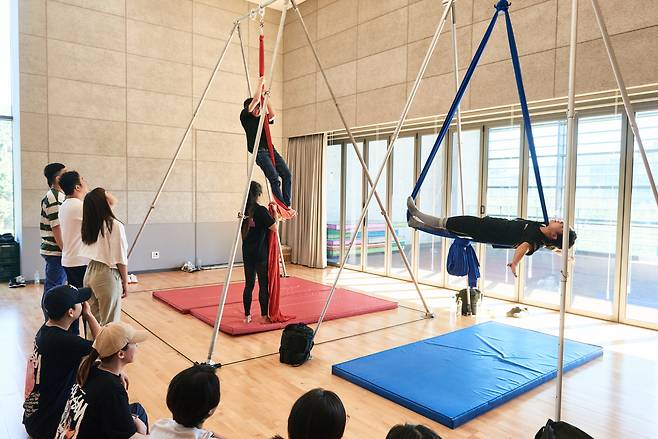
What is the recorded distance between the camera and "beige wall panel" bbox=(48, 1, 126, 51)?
282 inches

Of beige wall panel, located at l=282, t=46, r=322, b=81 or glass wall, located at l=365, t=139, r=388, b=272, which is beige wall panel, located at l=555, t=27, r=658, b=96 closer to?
glass wall, located at l=365, t=139, r=388, b=272

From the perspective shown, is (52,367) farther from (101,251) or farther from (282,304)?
(282,304)

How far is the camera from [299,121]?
30.7 feet

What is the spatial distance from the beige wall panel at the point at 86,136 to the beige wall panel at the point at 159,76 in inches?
32.1

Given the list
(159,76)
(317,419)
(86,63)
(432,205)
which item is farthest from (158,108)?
(317,419)

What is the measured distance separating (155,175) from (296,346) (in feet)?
17.6

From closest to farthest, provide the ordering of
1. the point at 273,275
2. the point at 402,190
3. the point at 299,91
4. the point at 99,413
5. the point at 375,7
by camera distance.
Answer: the point at 99,413 < the point at 273,275 < the point at 375,7 < the point at 402,190 < the point at 299,91

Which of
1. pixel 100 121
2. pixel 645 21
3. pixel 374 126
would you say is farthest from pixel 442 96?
pixel 100 121

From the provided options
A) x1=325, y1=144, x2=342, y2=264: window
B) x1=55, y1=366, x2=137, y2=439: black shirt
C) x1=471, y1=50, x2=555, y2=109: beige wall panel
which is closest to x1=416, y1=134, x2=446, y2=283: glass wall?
x1=471, y1=50, x2=555, y2=109: beige wall panel

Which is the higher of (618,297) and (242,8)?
(242,8)

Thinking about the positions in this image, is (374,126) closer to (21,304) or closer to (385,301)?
(385,301)

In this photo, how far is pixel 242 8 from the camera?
904cm

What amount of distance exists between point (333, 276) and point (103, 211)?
17.5 feet

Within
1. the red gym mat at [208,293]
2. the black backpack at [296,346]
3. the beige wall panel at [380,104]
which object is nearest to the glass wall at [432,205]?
the beige wall panel at [380,104]
